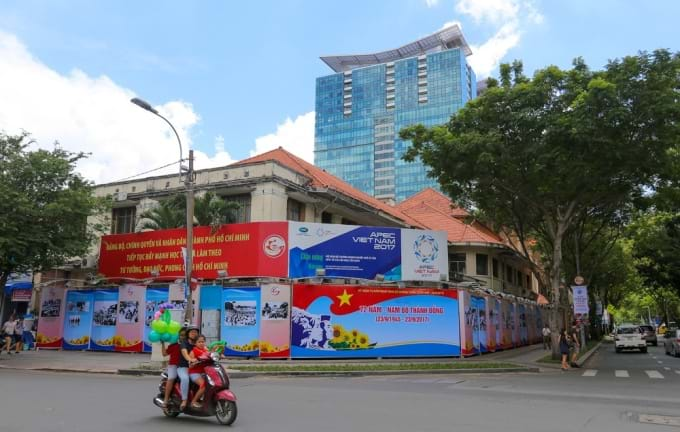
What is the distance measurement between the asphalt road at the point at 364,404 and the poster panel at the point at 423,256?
7375 mm

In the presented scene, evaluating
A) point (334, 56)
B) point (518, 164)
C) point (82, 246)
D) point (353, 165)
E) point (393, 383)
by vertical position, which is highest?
point (334, 56)

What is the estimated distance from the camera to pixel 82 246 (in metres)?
23.0

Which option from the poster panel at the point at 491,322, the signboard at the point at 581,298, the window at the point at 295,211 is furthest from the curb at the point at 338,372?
the window at the point at 295,211

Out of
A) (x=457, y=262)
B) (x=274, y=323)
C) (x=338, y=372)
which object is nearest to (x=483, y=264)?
(x=457, y=262)

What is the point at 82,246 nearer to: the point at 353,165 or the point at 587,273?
the point at 587,273

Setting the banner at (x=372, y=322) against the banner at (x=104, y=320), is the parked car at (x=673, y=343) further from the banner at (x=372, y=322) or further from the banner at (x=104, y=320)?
the banner at (x=104, y=320)

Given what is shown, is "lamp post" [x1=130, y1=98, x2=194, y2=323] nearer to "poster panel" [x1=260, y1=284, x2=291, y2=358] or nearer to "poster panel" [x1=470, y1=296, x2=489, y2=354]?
"poster panel" [x1=260, y1=284, x2=291, y2=358]

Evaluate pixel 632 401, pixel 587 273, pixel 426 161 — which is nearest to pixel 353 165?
pixel 587 273

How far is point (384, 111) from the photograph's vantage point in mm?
143250

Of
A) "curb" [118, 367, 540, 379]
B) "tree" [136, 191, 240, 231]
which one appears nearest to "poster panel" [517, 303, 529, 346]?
"curb" [118, 367, 540, 379]

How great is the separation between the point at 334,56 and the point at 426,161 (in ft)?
439

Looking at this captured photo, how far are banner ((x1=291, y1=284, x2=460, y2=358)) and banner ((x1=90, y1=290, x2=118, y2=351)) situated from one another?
8537 mm

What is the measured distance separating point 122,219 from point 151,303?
313 inches

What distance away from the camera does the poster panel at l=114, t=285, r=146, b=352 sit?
935 inches
